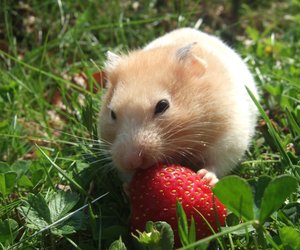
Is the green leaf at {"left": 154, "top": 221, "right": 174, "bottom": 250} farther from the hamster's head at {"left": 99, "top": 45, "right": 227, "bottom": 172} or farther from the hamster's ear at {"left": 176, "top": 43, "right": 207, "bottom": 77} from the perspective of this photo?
the hamster's ear at {"left": 176, "top": 43, "right": 207, "bottom": 77}

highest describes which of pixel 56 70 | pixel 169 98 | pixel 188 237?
pixel 169 98

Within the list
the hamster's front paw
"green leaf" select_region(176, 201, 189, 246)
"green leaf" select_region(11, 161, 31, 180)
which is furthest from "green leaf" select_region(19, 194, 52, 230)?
the hamster's front paw

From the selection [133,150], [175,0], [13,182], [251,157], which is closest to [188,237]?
[133,150]

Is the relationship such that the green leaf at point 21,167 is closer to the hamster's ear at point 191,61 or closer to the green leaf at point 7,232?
the green leaf at point 7,232

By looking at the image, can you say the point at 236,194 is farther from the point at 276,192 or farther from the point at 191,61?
the point at 191,61

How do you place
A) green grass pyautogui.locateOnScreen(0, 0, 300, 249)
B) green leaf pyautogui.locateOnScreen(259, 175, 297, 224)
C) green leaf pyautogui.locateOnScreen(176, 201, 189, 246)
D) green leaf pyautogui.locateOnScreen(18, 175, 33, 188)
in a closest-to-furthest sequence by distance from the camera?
1. green leaf pyautogui.locateOnScreen(259, 175, 297, 224)
2. green leaf pyautogui.locateOnScreen(176, 201, 189, 246)
3. green grass pyautogui.locateOnScreen(0, 0, 300, 249)
4. green leaf pyautogui.locateOnScreen(18, 175, 33, 188)

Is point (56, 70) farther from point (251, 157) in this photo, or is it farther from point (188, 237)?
point (188, 237)

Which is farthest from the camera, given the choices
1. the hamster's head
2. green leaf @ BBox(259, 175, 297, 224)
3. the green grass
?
the hamster's head

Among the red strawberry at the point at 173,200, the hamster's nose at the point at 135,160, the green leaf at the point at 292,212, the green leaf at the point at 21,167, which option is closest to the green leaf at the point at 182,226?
the red strawberry at the point at 173,200
